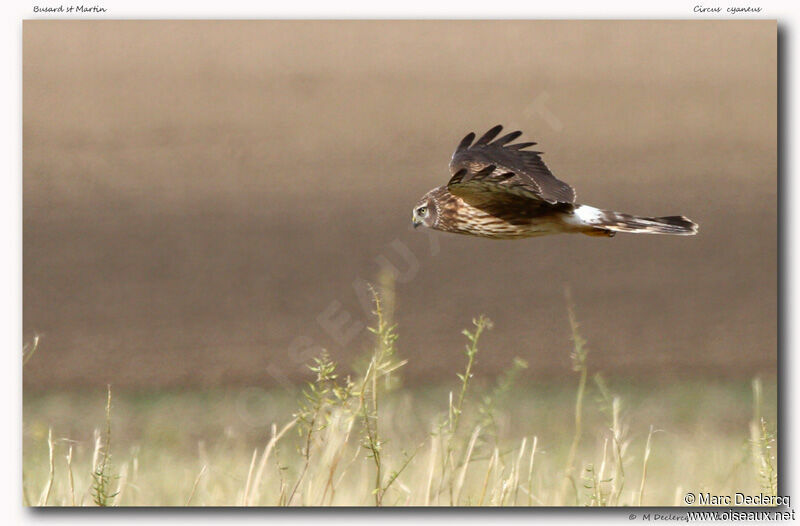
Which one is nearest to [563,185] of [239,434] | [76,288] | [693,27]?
[693,27]

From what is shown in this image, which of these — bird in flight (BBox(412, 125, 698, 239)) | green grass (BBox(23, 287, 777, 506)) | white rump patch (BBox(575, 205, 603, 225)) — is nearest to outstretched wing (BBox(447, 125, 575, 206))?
bird in flight (BBox(412, 125, 698, 239))

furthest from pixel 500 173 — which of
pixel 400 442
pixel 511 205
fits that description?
pixel 400 442

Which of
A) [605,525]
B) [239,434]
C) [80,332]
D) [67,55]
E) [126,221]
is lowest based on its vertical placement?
[605,525]

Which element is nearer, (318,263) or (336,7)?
(336,7)

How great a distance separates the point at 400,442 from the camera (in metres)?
3.62

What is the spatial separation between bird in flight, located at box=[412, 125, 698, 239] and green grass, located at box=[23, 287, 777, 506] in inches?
16.1

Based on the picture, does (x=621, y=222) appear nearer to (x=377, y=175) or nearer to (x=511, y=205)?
(x=511, y=205)

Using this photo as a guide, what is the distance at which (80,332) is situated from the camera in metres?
3.59

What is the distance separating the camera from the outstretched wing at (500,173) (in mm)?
3297

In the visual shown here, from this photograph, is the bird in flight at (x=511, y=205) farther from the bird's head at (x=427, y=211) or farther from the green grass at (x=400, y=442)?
the green grass at (x=400, y=442)

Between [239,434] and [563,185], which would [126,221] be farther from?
[563,185]

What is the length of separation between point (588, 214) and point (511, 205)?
0.85 feet

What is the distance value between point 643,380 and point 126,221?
188 centimetres

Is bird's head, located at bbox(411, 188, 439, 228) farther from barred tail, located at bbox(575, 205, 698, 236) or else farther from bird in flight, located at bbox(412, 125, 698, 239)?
barred tail, located at bbox(575, 205, 698, 236)
